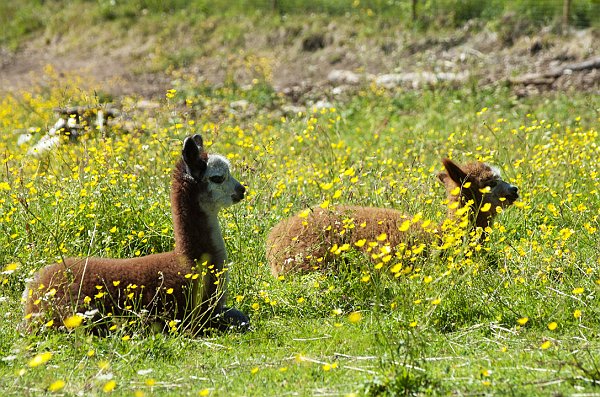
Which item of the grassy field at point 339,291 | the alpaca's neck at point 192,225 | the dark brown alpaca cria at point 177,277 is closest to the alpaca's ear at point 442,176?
the grassy field at point 339,291

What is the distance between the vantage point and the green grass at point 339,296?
16.4 ft

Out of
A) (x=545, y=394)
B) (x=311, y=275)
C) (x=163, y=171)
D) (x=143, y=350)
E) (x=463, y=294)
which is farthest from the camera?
(x=163, y=171)

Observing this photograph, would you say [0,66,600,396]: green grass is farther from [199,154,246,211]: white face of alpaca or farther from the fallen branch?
the fallen branch

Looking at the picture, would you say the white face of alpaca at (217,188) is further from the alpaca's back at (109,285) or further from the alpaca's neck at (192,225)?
the alpaca's back at (109,285)

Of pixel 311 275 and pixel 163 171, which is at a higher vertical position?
pixel 163 171

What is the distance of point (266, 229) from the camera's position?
330 inches

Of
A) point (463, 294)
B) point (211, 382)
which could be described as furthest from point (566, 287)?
point (211, 382)

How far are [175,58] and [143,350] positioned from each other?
16.9 metres

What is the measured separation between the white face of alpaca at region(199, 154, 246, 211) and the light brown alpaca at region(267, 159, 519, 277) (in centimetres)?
75

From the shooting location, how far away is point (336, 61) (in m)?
19.6

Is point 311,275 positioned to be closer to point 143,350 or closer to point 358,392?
point 143,350

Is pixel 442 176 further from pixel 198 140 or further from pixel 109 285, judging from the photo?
pixel 109 285

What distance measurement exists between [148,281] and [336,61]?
543 inches

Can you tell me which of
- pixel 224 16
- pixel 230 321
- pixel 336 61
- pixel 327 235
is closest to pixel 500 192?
pixel 327 235
